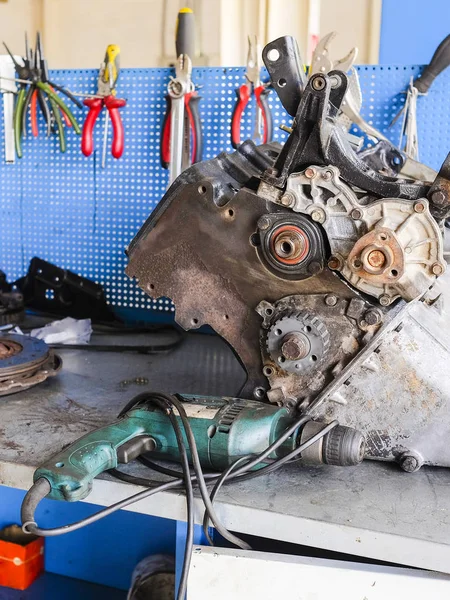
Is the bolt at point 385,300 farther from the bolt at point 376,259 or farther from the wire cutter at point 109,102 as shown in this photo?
the wire cutter at point 109,102

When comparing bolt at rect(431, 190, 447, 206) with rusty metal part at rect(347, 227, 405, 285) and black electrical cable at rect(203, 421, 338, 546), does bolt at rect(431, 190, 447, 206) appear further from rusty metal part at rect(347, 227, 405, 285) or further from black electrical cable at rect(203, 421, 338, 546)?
black electrical cable at rect(203, 421, 338, 546)

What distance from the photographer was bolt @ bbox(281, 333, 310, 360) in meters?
0.79

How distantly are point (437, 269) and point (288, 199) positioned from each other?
0.71 ft

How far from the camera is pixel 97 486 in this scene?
759mm

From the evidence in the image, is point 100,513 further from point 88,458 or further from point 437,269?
point 437,269

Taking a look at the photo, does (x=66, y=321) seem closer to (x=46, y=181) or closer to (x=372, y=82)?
(x=46, y=181)

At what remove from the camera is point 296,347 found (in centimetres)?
79

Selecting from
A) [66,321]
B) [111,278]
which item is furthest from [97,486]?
[111,278]

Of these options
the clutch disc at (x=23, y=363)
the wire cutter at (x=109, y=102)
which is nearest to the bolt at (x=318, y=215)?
the clutch disc at (x=23, y=363)

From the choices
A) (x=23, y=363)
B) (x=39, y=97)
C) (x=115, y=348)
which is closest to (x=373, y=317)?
(x=23, y=363)

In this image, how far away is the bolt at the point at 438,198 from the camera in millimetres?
729

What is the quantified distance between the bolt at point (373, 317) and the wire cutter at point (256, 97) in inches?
29.1

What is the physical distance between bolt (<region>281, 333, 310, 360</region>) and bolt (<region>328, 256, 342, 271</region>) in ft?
0.34

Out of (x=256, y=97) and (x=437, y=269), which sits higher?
(x=256, y=97)
